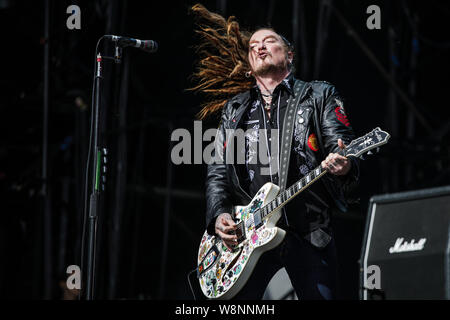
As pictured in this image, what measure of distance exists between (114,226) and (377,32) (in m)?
3.36

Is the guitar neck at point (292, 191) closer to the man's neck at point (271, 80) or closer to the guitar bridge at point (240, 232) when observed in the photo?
the guitar bridge at point (240, 232)

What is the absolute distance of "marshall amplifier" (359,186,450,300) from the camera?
11.6 ft

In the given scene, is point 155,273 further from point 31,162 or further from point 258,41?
point 258,41

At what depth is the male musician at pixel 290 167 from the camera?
9.91 ft

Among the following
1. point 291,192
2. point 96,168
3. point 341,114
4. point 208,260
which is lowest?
point 208,260

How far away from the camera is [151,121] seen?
5.68 meters

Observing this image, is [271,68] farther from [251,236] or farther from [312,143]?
[251,236]

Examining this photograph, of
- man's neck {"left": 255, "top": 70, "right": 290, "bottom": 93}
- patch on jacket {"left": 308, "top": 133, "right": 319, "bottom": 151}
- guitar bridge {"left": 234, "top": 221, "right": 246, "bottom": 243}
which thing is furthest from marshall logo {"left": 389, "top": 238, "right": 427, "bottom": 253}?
man's neck {"left": 255, "top": 70, "right": 290, "bottom": 93}

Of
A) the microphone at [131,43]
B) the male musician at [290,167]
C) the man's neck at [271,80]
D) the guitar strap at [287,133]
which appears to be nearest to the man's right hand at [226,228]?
the male musician at [290,167]

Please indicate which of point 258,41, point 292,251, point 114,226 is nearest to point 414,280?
point 292,251

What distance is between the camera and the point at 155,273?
6.02 m

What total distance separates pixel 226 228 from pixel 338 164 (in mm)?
742

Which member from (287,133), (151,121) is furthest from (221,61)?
(151,121)
